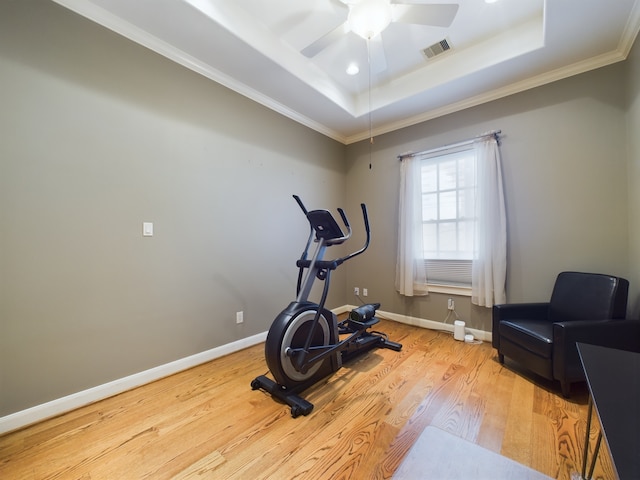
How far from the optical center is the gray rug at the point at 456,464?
4.25ft

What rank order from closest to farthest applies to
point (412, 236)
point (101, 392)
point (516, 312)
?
point (101, 392) < point (516, 312) < point (412, 236)

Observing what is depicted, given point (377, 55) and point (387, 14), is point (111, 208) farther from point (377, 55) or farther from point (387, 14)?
point (377, 55)

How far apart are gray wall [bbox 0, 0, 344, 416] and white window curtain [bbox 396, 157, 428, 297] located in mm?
1862

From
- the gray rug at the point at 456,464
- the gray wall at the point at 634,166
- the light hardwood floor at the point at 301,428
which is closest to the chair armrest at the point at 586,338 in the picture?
the light hardwood floor at the point at 301,428

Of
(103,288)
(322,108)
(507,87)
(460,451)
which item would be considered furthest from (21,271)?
(507,87)

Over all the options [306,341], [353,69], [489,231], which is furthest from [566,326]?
[353,69]

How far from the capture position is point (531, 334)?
2.13 m

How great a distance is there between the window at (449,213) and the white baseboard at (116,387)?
0.77 metres

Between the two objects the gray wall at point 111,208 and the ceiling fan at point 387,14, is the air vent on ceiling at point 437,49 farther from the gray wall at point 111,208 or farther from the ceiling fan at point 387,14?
the gray wall at point 111,208

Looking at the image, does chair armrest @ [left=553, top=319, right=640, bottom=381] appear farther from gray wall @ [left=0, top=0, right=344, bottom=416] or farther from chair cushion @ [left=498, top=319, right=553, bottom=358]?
gray wall @ [left=0, top=0, right=344, bottom=416]

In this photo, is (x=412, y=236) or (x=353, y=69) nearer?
(x=353, y=69)

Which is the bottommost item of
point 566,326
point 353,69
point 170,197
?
point 566,326

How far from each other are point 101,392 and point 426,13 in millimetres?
3584

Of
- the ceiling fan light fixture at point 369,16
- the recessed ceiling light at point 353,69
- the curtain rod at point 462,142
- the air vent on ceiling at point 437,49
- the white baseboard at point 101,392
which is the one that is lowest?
the white baseboard at point 101,392
